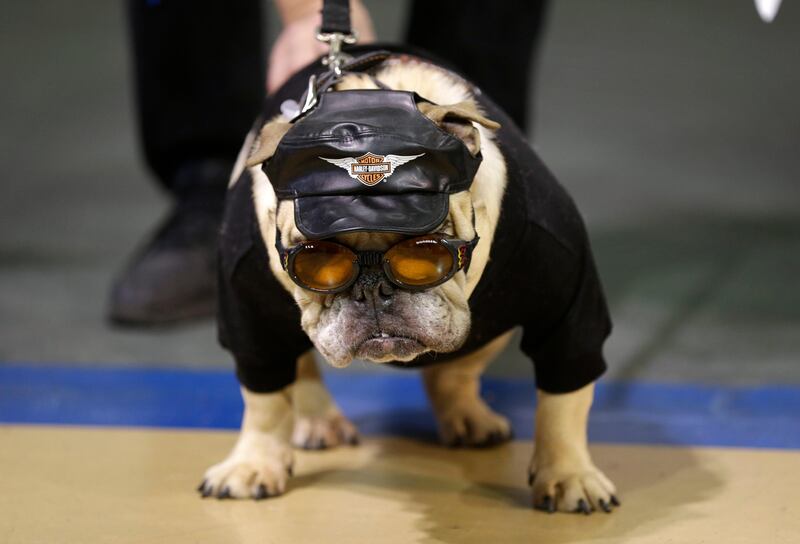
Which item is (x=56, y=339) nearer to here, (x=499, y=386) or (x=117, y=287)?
(x=117, y=287)

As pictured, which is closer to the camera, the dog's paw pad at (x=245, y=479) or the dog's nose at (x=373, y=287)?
the dog's nose at (x=373, y=287)

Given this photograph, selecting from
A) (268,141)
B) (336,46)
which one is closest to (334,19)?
(336,46)

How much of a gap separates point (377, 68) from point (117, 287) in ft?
6.88

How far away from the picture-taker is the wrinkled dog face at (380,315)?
2123mm

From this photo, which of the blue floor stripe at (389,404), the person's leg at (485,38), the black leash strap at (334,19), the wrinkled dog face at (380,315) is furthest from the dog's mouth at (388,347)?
the person's leg at (485,38)

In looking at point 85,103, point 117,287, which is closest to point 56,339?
point 117,287

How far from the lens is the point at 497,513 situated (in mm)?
2461

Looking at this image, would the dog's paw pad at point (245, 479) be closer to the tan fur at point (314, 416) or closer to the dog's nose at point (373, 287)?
the tan fur at point (314, 416)

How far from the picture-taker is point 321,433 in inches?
118

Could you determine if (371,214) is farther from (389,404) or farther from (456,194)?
(389,404)

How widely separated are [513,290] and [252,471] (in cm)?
68

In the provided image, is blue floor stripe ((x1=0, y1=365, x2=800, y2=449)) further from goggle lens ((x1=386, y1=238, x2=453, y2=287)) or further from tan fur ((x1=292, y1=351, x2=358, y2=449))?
goggle lens ((x1=386, y1=238, x2=453, y2=287))

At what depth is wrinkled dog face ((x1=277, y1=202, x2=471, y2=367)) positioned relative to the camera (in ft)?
6.97

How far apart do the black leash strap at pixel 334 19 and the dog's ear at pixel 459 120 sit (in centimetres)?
41
